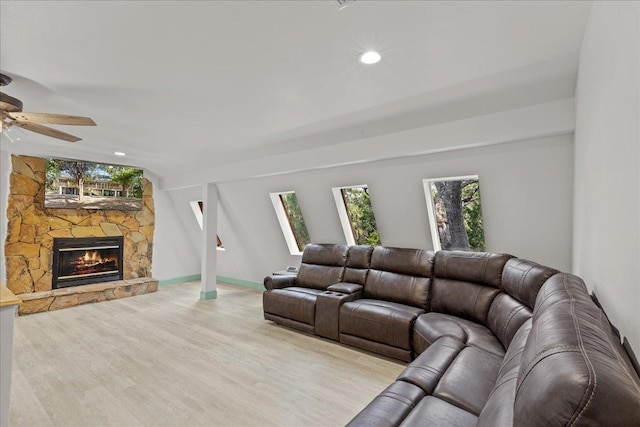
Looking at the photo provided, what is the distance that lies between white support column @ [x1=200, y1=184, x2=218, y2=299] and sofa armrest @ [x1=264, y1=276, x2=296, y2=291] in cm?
178

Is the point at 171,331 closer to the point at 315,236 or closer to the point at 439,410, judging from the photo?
the point at 315,236

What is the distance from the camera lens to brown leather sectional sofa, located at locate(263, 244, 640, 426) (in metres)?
0.72

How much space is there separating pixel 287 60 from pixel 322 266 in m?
3.11

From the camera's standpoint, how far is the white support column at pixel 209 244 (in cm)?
568

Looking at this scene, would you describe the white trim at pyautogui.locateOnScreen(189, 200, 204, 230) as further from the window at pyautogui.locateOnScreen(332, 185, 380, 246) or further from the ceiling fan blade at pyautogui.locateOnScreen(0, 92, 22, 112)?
the ceiling fan blade at pyautogui.locateOnScreen(0, 92, 22, 112)

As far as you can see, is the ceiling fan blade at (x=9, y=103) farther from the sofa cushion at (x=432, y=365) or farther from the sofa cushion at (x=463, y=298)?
the sofa cushion at (x=463, y=298)

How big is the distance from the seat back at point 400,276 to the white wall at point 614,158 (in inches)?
69.4

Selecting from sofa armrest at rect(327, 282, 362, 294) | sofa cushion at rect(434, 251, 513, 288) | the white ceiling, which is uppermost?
the white ceiling

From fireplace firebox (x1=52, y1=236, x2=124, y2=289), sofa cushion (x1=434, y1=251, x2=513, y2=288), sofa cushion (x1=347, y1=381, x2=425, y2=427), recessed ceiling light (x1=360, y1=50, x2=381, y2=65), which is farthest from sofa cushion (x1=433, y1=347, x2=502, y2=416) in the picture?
fireplace firebox (x1=52, y1=236, x2=124, y2=289)

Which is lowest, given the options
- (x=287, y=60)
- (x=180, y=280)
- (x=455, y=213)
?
(x=180, y=280)

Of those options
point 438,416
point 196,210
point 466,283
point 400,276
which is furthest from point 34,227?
point 466,283

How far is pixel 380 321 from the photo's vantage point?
3172 millimetres

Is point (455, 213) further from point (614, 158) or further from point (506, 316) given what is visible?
point (614, 158)

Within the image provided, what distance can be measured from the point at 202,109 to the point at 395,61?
200 cm
